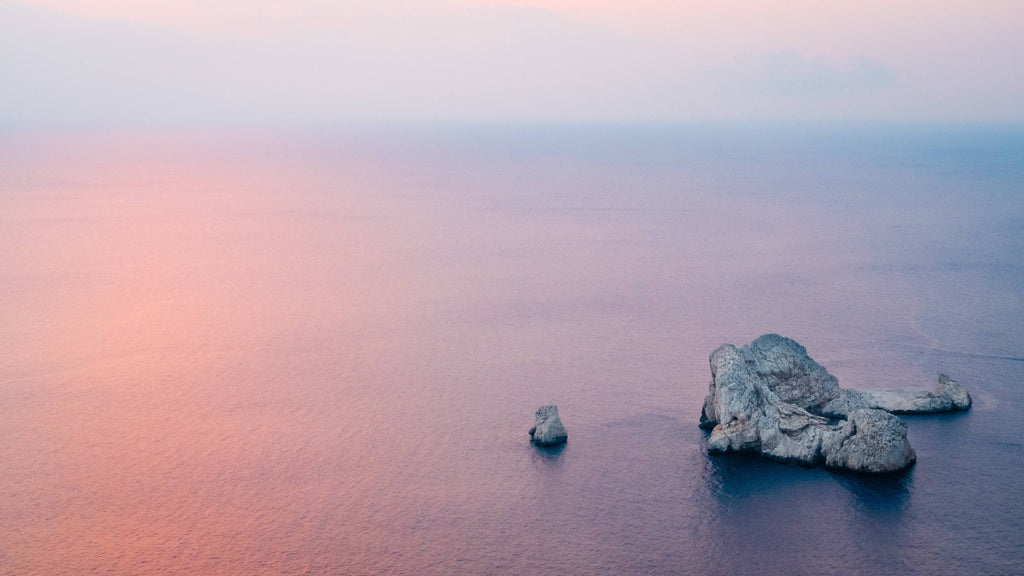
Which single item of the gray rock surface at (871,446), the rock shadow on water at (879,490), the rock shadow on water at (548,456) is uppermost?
the gray rock surface at (871,446)

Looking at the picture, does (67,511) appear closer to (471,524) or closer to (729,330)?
(471,524)

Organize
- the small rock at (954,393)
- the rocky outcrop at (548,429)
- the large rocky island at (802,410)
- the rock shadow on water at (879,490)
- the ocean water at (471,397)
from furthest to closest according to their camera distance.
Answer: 1. the small rock at (954,393)
2. the rocky outcrop at (548,429)
3. the large rocky island at (802,410)
4. the rock shadow on water at (879,490)
5. the ocean water at (471,397)

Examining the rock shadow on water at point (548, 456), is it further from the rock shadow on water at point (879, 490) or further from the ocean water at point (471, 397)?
the rock shadow on water at point (879, 490)

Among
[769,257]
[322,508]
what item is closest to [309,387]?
[322,508]

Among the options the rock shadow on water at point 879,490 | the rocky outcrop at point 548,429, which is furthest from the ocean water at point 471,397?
the rocky outcrop at point 548,429

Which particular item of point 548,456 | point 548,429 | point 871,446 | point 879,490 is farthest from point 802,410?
point 548,456

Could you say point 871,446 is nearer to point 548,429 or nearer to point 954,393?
point 954,393

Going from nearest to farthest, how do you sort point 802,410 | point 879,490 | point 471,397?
point 879,490 → point 802,410 → point 471,397
